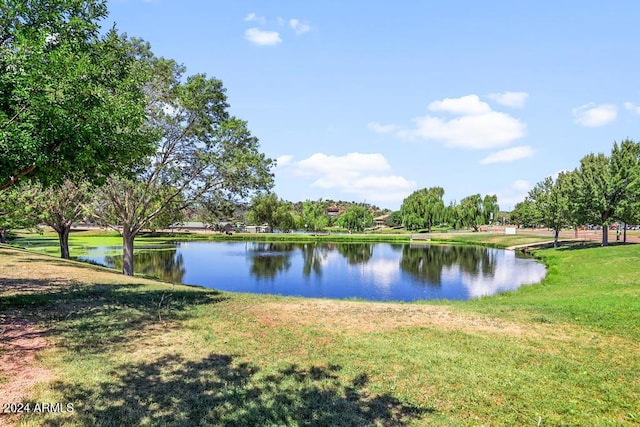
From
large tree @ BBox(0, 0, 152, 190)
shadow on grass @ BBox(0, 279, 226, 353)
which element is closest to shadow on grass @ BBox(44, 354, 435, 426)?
shadow on grass @ BBox(0, 279, 226, 353)

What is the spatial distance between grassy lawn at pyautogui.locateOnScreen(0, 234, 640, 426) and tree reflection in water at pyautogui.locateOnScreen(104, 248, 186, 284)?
21818 mm

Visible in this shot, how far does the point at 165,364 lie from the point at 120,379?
0.97 meters

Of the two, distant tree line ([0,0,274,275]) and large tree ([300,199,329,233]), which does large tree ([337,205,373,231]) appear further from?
distant tree line ([0,0,274,275])

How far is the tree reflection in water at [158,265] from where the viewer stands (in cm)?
3596

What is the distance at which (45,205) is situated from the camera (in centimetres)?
2517

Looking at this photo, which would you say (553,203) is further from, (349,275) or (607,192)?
(349,275)

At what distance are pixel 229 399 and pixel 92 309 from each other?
8.00m

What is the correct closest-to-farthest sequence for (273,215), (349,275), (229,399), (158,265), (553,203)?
(229,399) < (349,275) < (158,265) < (553,203) < (273,215)

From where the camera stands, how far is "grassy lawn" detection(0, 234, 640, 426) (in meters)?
6.15

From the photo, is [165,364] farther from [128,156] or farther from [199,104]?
[199,104]

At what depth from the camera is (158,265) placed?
142ft

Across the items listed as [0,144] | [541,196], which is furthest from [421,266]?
[0,144]

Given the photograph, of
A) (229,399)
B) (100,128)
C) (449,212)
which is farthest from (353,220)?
(229,399)

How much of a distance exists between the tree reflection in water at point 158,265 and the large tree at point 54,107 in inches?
954
